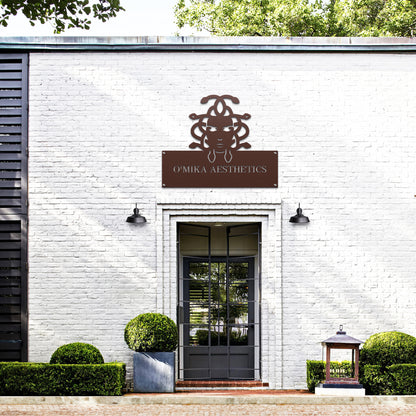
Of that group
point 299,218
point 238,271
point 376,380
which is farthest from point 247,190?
point 376,380

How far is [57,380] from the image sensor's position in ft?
33.6

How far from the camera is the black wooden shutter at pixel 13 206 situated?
11.5 metres

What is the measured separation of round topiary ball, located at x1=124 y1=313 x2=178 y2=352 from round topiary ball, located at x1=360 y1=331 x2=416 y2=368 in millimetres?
2963

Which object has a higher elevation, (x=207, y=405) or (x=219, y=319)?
(x=219, y=319)

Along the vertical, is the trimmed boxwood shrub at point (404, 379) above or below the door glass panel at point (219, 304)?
below

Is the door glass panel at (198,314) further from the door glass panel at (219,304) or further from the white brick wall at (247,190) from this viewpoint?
the white brick wall at (247,190)

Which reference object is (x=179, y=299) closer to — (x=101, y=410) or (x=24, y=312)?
(x=24, y=312)

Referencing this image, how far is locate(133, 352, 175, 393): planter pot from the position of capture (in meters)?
10.8

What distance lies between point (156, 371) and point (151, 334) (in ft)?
2.00

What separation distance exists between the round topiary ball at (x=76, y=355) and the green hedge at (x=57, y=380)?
352mm

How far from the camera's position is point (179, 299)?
42.2 feet

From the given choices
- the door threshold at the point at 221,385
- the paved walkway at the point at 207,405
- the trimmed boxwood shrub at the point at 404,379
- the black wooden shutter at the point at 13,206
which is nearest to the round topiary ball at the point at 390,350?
the trimmed boxwood shrub at the point at 404,379

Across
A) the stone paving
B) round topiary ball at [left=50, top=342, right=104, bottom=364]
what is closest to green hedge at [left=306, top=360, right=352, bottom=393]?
the stone paving

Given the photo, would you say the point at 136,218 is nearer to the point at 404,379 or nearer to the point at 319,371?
the point at 319,371
